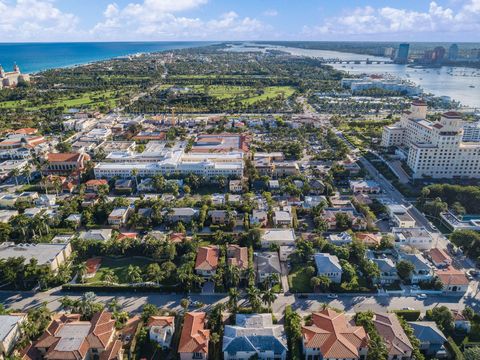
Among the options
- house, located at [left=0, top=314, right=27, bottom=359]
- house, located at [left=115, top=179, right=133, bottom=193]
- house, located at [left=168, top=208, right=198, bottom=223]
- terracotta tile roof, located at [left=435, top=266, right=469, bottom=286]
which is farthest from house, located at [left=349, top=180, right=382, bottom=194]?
house, located at [left=0, top=314, right=27, bottom=359]

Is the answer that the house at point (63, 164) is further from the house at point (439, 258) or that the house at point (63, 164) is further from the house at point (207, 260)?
the house at point (439, 258)

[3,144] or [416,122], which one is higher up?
[416,122]

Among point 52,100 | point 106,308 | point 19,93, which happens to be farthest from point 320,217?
point 19,93

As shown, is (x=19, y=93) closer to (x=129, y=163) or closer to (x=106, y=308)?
(x=129, y=163)

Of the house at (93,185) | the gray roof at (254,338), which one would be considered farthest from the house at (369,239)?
the house at (93,185)

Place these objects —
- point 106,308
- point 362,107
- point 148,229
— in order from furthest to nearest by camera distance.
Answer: point 362,107 → point 148,229 → point 106,308

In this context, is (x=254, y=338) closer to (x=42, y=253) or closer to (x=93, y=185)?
(x=42, y=253)

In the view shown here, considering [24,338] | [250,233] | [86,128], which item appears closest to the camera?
[24,338]
